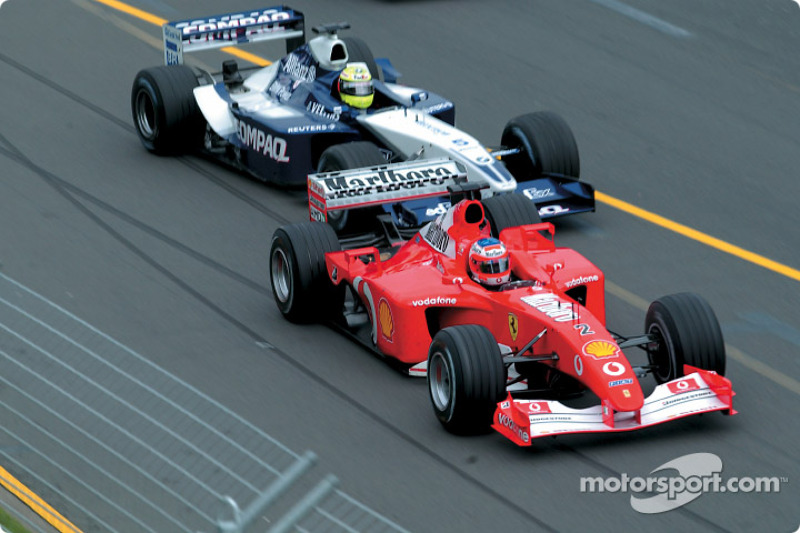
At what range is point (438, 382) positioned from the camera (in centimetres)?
1150

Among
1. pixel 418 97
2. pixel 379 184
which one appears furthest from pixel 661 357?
pixel 418 97

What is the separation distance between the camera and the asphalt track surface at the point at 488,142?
36.1 ft

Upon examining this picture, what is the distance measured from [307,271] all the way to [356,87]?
4.06 metres

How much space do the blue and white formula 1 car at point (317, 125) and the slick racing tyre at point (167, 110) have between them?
11mm

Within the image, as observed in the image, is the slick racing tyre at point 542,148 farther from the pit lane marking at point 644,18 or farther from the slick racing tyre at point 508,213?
the pit lane marking at point 644,18

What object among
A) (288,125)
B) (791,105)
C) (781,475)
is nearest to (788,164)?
(791,105)

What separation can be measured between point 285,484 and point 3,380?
5.93m

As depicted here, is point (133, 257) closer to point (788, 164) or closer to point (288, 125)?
point (288, 125)

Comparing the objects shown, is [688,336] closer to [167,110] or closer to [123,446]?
A: [123,446]

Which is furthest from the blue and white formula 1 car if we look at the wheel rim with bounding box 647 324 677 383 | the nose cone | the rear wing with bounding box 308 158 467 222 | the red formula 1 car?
the nose cone

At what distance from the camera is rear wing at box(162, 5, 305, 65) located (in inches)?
706

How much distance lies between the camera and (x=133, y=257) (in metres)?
15.0
